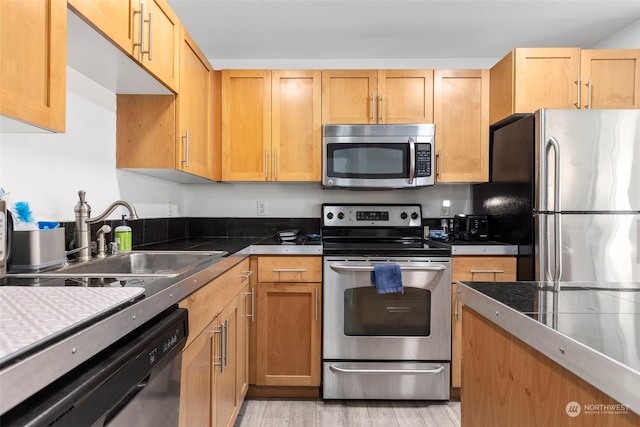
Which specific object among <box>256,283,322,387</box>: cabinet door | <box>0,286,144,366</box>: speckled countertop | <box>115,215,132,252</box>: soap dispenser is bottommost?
<box>256,283,322,387</box>: cabinet door

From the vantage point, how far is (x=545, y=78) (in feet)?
7.47

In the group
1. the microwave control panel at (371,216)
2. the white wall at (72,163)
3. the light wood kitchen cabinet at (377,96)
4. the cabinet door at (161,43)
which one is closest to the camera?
the white wall at (72,163)

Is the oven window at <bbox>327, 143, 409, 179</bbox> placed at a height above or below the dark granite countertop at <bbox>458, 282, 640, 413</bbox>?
above

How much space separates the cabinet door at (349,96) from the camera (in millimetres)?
2463

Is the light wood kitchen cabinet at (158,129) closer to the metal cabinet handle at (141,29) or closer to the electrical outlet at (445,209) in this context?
the metal cabinet handle at (141,29)

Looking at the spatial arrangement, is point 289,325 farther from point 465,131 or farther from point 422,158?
point 465,131

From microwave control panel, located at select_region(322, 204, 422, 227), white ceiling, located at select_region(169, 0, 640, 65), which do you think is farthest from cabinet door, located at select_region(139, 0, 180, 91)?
microwave control panel, located at select_region(322, 204, 422, 227)

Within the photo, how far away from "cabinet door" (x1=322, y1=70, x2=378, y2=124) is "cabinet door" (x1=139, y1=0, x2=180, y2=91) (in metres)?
1.03

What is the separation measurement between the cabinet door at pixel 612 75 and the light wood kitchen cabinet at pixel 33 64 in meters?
2.74

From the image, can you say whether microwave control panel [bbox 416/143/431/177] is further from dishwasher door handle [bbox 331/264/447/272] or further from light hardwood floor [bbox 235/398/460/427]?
light hardwood floor [bbox 235/398/460/427]

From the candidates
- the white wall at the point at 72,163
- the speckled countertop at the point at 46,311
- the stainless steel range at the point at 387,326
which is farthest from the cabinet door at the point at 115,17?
the stainless steel range at the point at 387,326

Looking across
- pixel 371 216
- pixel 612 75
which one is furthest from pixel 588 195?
pixel 371 216

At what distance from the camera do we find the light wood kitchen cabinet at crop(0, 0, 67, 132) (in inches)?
32.2

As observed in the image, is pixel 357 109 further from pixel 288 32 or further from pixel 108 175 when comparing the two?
pixel 108 175
